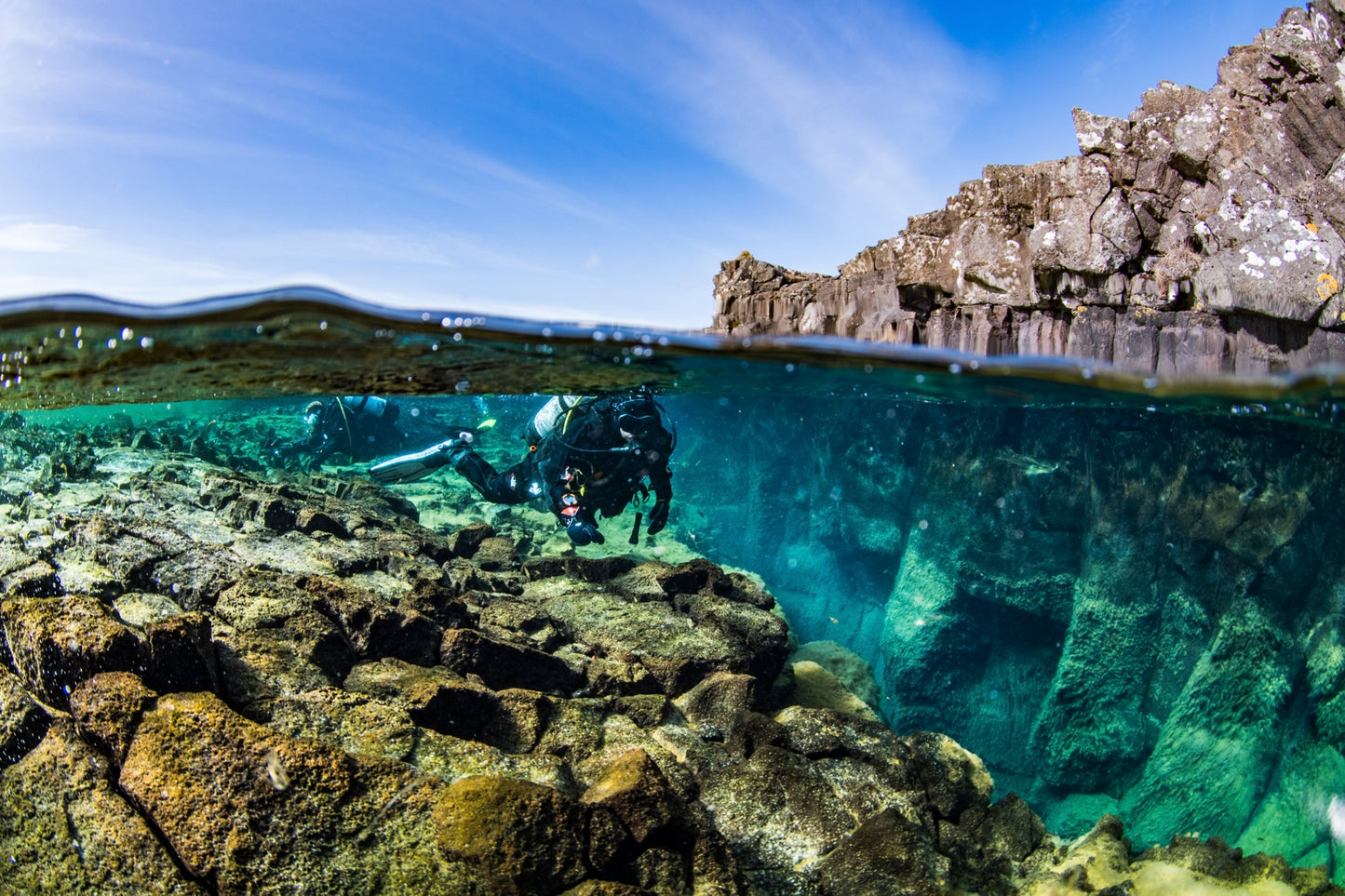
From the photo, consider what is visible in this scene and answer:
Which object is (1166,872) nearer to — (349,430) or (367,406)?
(367,406)

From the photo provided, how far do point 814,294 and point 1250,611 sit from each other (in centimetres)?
1022

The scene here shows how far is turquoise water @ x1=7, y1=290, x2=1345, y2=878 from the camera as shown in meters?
8.60

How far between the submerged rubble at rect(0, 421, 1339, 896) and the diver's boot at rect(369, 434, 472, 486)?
17.0 ft

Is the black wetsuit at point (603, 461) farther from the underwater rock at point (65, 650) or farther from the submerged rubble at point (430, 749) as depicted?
the underwater rock at point (65, 650)

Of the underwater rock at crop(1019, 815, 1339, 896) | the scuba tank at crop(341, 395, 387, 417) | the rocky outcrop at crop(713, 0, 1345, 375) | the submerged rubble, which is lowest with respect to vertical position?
the underwater rock at crop(1019, 815, 1339, 896)

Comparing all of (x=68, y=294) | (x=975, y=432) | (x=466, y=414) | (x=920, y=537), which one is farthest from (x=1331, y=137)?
(x=466, y=414)

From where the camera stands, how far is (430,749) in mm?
4695

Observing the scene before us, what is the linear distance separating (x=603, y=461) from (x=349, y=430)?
16.6 meters

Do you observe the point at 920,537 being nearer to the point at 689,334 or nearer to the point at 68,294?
the point at 689,334

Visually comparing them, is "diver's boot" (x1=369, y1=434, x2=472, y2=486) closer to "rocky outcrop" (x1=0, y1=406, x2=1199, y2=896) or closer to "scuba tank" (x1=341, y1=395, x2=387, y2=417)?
"rocky outcrop" (x1=0, y1=406, x2=1199, y2=896)

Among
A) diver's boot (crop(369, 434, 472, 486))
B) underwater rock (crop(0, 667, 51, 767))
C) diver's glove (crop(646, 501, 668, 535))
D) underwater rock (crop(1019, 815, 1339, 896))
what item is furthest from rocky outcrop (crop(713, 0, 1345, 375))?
underwater rock (crop(0, 667, 51, 767))

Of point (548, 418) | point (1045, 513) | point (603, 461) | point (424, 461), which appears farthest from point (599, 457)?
point (1045, 513)

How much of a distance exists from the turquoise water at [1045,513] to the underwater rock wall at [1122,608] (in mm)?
40

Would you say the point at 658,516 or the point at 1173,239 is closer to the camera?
the point at 1173,239
